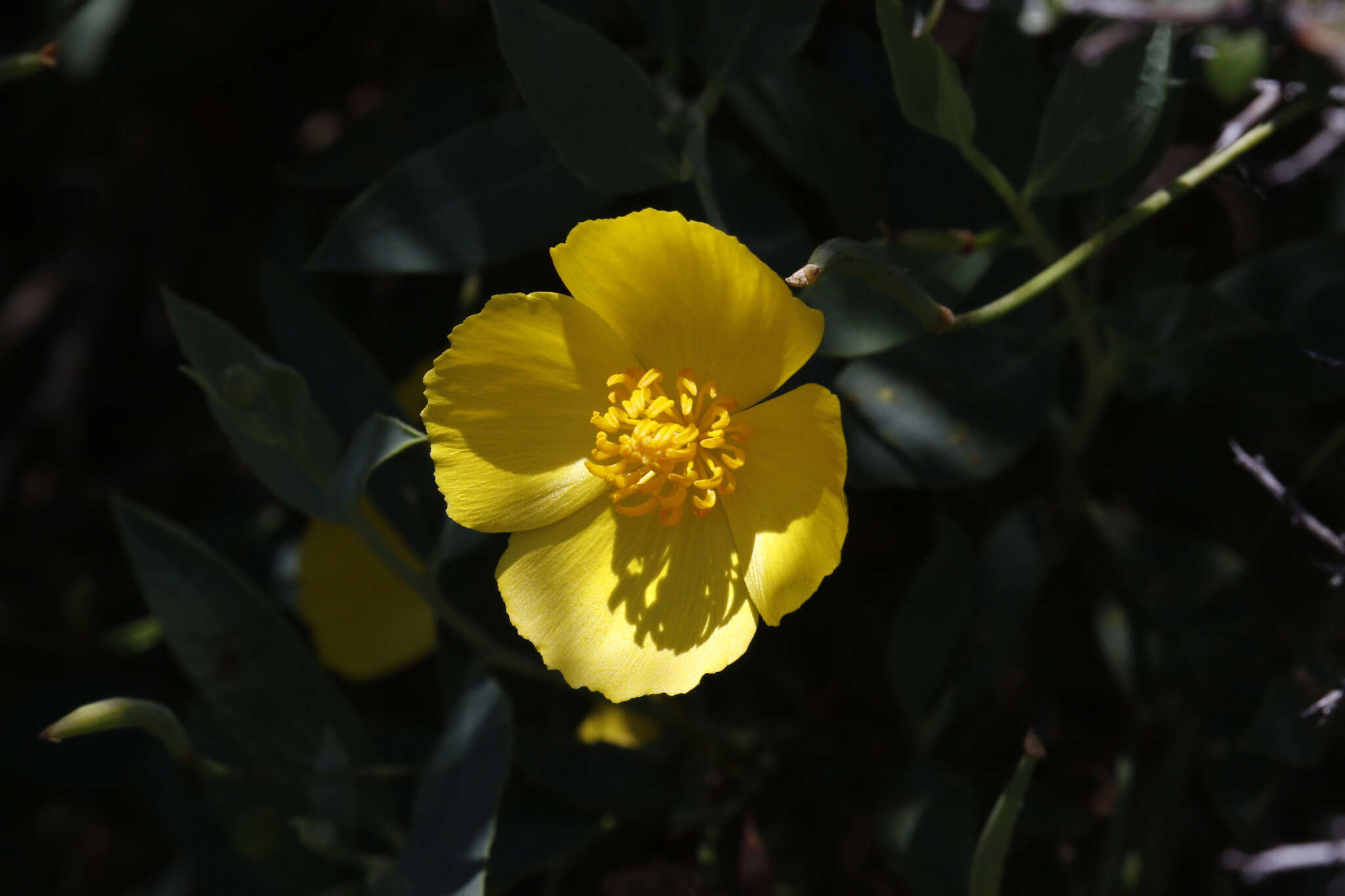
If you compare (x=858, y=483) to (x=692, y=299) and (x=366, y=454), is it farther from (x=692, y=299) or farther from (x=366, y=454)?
(x=366, y=454)

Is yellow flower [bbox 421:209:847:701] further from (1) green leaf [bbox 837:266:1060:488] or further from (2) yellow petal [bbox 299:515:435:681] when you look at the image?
(2) yellow petal [bbox 299:515:435:681]

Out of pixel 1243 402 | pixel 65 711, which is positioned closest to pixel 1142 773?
pixel 1243 402

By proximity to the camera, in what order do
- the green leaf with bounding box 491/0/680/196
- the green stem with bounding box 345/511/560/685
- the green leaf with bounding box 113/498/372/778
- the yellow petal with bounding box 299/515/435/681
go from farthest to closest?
the yellow petal with bounding box 299/515/435/681 → the green leaf with bounding box 113/498/372/778 → the green stem with bounding box 345/511/560/685 → the green leaf with bounding box 491/0/680/196

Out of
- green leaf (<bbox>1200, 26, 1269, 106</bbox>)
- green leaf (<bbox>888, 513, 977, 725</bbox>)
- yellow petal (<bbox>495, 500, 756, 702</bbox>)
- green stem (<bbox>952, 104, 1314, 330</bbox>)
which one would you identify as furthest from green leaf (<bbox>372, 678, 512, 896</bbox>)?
green leaf (<bbox>1200, 26, 1269, 106</bbox>)

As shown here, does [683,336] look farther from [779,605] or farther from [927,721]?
[927,721]

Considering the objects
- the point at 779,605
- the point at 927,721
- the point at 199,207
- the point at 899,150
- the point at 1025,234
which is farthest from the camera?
the point at 199,207

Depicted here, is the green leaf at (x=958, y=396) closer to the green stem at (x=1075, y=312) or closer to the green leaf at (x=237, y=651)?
the green stem at (x=1075, y=312)
